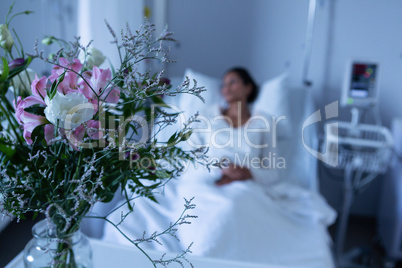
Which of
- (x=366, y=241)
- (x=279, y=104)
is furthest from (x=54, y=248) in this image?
(x=366, y=241)

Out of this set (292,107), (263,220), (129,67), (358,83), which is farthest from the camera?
(292,107)

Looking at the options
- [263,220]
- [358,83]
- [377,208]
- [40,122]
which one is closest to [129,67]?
[40,122]

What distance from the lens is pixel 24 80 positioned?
0.77m

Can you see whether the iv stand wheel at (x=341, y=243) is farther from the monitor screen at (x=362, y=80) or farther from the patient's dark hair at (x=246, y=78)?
the patient's dark hair at (x=246, y=78)

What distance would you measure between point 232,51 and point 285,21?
40 centimetres

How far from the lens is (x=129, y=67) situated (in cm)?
62

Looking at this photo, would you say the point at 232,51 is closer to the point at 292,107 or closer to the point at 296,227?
the point at 292,107

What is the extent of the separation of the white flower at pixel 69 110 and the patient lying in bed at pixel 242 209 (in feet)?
2.17

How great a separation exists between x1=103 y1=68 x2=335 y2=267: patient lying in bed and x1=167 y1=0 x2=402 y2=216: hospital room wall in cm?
34

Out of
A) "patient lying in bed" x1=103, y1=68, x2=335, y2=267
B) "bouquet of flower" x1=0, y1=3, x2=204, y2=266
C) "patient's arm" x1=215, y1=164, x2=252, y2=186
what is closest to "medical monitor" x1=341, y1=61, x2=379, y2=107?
"patient lying in bed" x1=103, y1=68, x2=335, y2=267

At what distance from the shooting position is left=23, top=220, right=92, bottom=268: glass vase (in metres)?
0.74

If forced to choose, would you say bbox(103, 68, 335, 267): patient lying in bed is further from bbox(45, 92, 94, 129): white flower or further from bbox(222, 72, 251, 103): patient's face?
bbox(45, 92, 94, 129): white flower

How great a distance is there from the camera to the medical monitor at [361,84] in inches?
86.5

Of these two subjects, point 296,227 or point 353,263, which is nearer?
point 296,227
